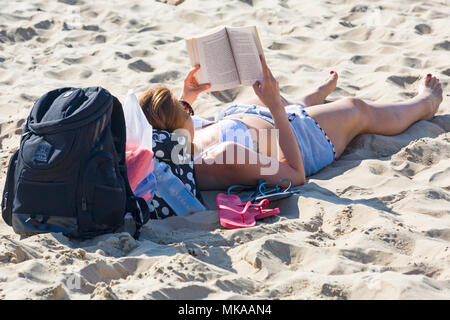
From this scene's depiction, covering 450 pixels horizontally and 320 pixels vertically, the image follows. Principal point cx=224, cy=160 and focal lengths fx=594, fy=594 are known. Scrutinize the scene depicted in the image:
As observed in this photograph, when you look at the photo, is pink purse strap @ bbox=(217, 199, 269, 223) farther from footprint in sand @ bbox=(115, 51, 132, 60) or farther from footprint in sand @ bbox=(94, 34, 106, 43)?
footprint in sand @ bbox=(94, 34, 106, 43)

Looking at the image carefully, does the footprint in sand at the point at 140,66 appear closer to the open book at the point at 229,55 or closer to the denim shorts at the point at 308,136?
the denim shorts at the point at 308,136

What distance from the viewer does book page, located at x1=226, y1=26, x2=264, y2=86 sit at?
3092mm

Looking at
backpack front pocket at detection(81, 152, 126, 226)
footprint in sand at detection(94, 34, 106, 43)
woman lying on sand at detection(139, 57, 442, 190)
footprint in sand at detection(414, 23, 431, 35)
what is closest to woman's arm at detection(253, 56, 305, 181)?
woman lying on sand at detection(139, 57, 442, 190)

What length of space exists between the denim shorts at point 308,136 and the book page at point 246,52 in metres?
0.45

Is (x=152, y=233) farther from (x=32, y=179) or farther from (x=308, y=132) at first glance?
(x=308, y=132)

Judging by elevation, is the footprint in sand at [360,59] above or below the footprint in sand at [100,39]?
above

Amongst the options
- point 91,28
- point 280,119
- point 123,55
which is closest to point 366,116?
point 280,119

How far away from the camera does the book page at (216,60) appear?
3207 millimetres

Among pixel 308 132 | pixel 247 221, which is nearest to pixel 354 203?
pixel 247 221

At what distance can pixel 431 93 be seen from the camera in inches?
164

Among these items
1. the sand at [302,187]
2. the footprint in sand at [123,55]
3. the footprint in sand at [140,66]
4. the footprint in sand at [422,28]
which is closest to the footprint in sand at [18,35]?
the sand at [302,187]

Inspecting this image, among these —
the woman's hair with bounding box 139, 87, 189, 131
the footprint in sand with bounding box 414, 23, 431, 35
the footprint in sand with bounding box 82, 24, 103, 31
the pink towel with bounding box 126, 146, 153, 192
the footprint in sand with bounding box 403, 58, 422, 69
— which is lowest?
the footprint in sand with bounding box 82, 24, 103, 31
